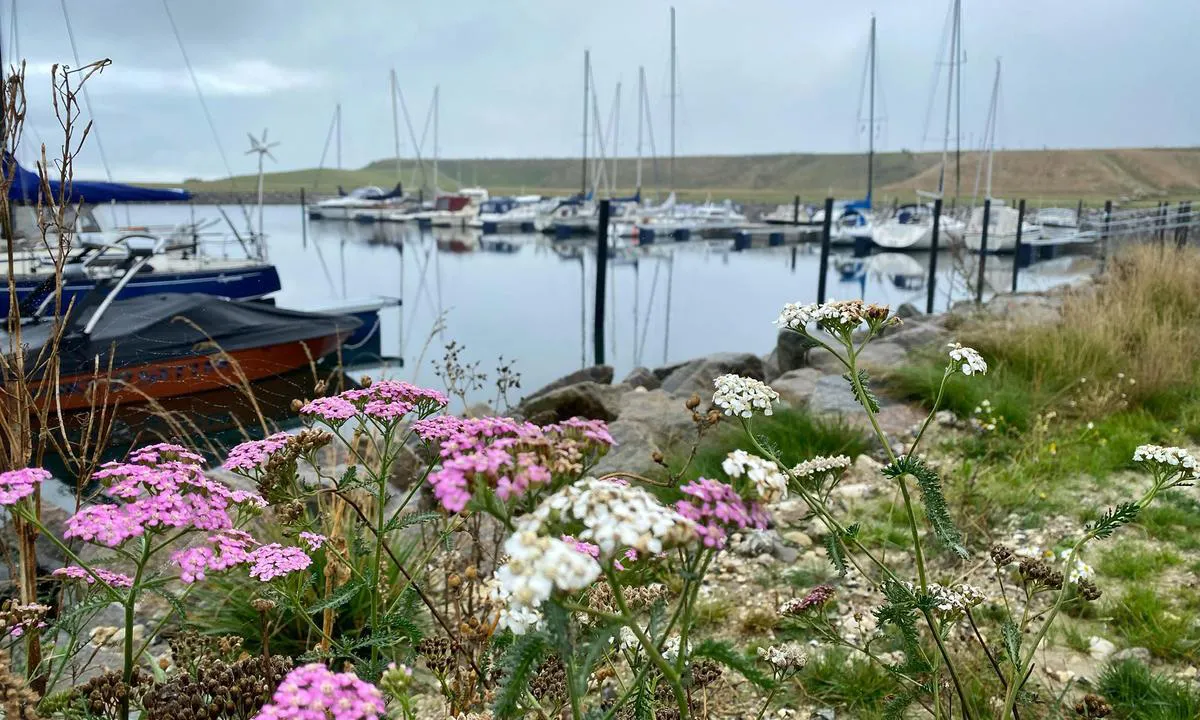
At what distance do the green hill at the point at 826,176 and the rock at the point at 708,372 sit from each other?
7847 centimetres

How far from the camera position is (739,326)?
22531 millimetres

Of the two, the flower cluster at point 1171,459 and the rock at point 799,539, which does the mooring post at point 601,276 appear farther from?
the flower cluster at point 1171,459

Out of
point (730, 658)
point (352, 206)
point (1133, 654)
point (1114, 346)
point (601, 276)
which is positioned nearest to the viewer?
point (730, 658)

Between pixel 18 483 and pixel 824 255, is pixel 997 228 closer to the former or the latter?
pixel 824 255

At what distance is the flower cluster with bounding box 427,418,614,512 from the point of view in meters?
1.15

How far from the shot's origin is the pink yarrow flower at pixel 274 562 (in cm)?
175

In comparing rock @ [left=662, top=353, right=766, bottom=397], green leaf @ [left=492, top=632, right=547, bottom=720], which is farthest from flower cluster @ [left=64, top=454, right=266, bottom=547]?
rock @ [left=662, top=353, right=766, bottom=397]

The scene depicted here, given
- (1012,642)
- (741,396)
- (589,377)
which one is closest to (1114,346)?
(1012,642)

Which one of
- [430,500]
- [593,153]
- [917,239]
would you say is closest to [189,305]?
[430,500]

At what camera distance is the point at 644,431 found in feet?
20.7

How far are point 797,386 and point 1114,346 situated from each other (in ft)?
8.29

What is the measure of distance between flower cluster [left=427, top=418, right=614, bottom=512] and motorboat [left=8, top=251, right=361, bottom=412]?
4.70 m

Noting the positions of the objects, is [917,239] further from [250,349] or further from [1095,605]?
[1095,605]

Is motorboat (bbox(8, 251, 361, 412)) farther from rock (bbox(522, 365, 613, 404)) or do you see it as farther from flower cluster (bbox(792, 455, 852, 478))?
flower cluster (bbox(792, 455, 852, 478))
